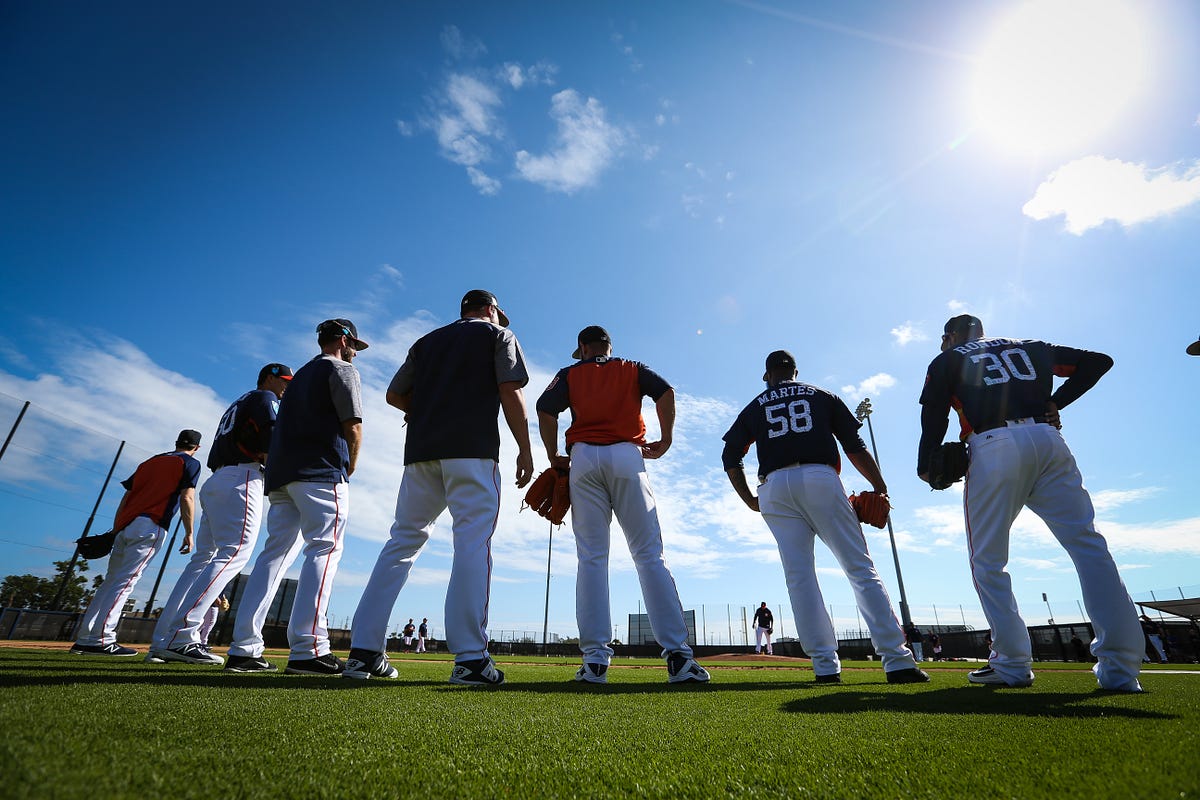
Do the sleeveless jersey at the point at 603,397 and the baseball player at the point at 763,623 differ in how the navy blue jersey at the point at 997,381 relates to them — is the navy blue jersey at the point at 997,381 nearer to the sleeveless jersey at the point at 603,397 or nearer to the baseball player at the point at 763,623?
the sleeveless jersey at the point at 603,397

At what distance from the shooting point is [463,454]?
10.7 feet

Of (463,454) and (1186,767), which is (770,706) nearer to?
(1186,767)

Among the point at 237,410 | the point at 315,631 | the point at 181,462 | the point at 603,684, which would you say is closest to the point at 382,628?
the point at 315,631

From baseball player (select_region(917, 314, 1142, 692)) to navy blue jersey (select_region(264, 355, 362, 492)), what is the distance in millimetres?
4020

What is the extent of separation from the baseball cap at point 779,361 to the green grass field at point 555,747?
3.31 meters

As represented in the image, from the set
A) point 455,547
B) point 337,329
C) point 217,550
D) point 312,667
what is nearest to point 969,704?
point 455,547

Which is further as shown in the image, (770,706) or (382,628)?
(382,628)

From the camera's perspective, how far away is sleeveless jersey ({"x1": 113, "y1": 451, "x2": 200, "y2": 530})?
19.4 ft

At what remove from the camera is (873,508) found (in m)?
4.39

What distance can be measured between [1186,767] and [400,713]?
205 cm

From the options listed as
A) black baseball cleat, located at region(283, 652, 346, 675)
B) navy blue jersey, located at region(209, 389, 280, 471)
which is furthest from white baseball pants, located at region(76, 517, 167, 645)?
black baseball cleat, located at region(283, 652, 346, 675)

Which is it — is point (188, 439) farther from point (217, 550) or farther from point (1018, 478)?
point (1018, 478)

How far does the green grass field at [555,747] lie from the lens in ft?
3.27

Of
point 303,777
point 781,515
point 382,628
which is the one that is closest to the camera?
point 303,777
